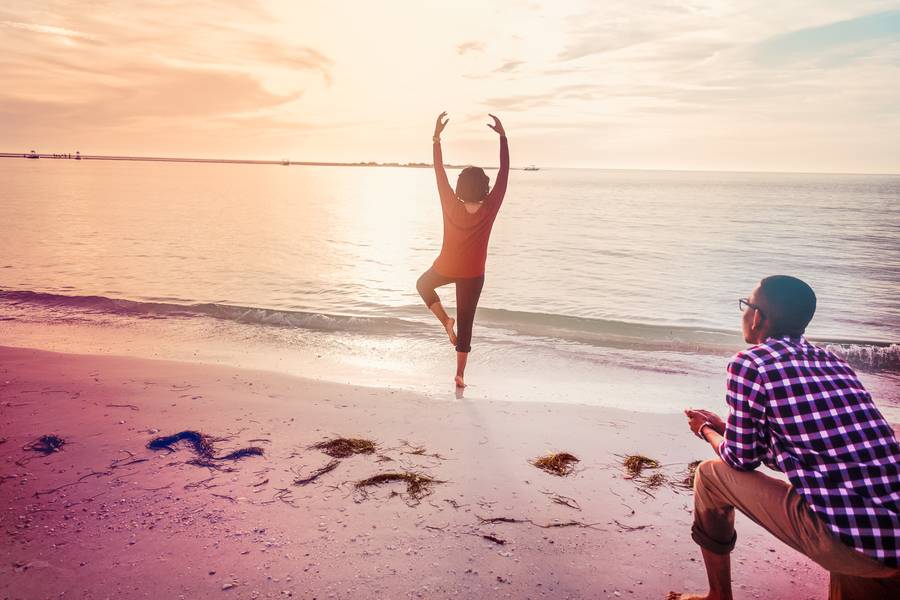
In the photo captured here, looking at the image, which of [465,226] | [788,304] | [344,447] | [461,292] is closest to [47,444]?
[344,447]

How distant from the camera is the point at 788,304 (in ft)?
8.47

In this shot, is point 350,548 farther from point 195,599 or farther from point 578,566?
point 578,566

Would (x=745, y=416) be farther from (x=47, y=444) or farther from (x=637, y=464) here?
(x=47, y=444)

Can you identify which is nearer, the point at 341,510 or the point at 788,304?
the point at 788,304

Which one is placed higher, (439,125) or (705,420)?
(439,125)

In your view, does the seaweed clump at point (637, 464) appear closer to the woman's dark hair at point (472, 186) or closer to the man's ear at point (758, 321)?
the man's ear at point (758, 321)

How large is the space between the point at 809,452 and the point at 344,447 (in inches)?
142

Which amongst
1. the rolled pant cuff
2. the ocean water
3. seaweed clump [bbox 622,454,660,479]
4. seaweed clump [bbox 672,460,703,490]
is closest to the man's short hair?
the rolled pant cuff

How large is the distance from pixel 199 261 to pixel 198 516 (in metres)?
17.7

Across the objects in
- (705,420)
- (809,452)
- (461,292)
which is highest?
(461,292)

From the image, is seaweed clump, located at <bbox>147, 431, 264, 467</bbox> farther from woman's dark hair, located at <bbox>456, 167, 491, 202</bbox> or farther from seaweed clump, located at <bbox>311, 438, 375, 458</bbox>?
woman's dark hair, located at <bbox>456, 167, 491, 202</bbox>

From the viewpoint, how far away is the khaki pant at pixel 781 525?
7.68 feet

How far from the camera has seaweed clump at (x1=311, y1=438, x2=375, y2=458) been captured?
189 inches

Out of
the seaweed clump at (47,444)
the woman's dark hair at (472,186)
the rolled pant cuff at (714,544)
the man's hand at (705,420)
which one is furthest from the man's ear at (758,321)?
the seaweed clump at (47,444)
